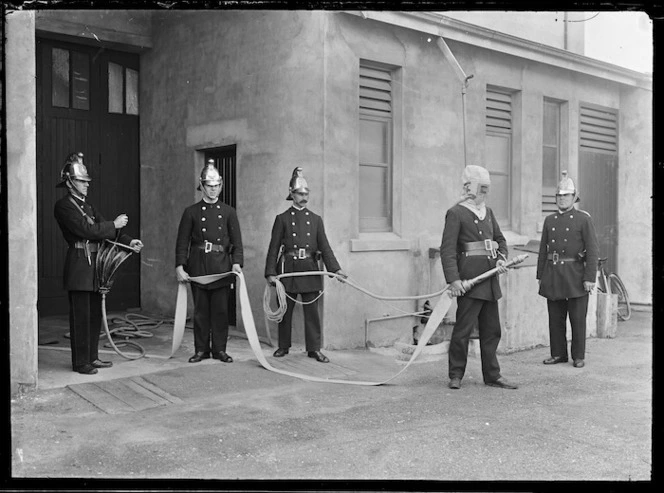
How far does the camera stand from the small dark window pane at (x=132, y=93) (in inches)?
446

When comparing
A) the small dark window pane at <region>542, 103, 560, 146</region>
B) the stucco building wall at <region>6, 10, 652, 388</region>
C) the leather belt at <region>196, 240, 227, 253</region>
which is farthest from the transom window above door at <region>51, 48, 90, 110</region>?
the small dark window pane at <region>542, 103, 560, 146</region>

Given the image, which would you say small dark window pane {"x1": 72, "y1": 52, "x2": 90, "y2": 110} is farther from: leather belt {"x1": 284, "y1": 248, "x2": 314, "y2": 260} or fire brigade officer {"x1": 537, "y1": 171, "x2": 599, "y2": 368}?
fire brigade officer {"x1": 537, "y1": 171, "x2": 599, "y2": 368}

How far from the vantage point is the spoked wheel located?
463 inches

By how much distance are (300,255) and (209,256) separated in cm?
100

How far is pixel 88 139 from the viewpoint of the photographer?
428 inches

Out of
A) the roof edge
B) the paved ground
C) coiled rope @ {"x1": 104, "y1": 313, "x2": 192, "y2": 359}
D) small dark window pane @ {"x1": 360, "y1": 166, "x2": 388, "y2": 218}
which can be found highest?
the roof edge

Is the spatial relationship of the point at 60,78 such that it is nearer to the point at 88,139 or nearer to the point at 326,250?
the point at 88,139

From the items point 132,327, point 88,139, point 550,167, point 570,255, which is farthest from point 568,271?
point 88,139

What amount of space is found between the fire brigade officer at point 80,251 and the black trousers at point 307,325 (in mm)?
2097

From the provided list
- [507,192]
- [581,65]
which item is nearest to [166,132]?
[507,192]

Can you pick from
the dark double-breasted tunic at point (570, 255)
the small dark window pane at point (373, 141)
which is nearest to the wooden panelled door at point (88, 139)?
the small dark window pane at point (373, 141)

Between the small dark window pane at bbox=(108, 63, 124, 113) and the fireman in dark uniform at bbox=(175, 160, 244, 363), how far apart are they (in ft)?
12.6

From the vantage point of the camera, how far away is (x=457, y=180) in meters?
10.3

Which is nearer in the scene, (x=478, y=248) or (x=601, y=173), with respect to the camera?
(x=478, y=248)
